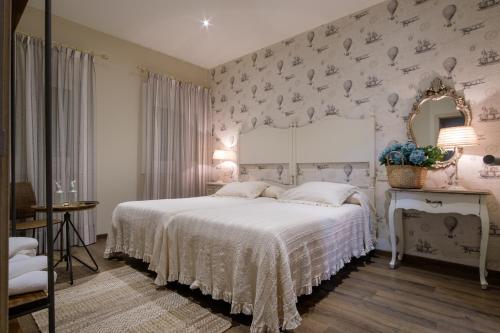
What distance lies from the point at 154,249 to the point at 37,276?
117 centimetres

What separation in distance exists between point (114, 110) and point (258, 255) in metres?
3.23

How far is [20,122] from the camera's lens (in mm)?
2924

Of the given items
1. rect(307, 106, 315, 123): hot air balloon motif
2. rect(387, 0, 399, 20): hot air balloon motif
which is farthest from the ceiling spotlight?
rect(387, 0, 399, 20): hot air balloon motif

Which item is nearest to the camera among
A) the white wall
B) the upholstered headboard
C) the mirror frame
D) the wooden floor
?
the wooden floor

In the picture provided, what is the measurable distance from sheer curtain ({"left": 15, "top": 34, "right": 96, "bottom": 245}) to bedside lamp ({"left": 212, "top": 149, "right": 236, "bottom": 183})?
5.95 ft

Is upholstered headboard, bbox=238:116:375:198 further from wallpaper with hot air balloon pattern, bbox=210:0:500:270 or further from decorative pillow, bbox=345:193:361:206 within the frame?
decorative pillow, bbox=345:193:361:206

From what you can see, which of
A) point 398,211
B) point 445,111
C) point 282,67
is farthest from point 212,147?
point 445,111

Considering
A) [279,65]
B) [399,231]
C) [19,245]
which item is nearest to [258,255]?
[19,245]

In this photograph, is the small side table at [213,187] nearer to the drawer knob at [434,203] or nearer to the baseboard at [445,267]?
the baseboard at [445,267]

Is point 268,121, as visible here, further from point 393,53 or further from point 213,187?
point 393,53

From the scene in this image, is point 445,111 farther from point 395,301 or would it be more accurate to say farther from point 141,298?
point 141,298

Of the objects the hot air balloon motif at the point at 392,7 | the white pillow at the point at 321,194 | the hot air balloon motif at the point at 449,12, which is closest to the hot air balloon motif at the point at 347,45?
the hot air balloon motif at the point at 392,7

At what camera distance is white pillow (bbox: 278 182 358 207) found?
2660mm

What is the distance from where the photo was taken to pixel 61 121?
10.5 feet
